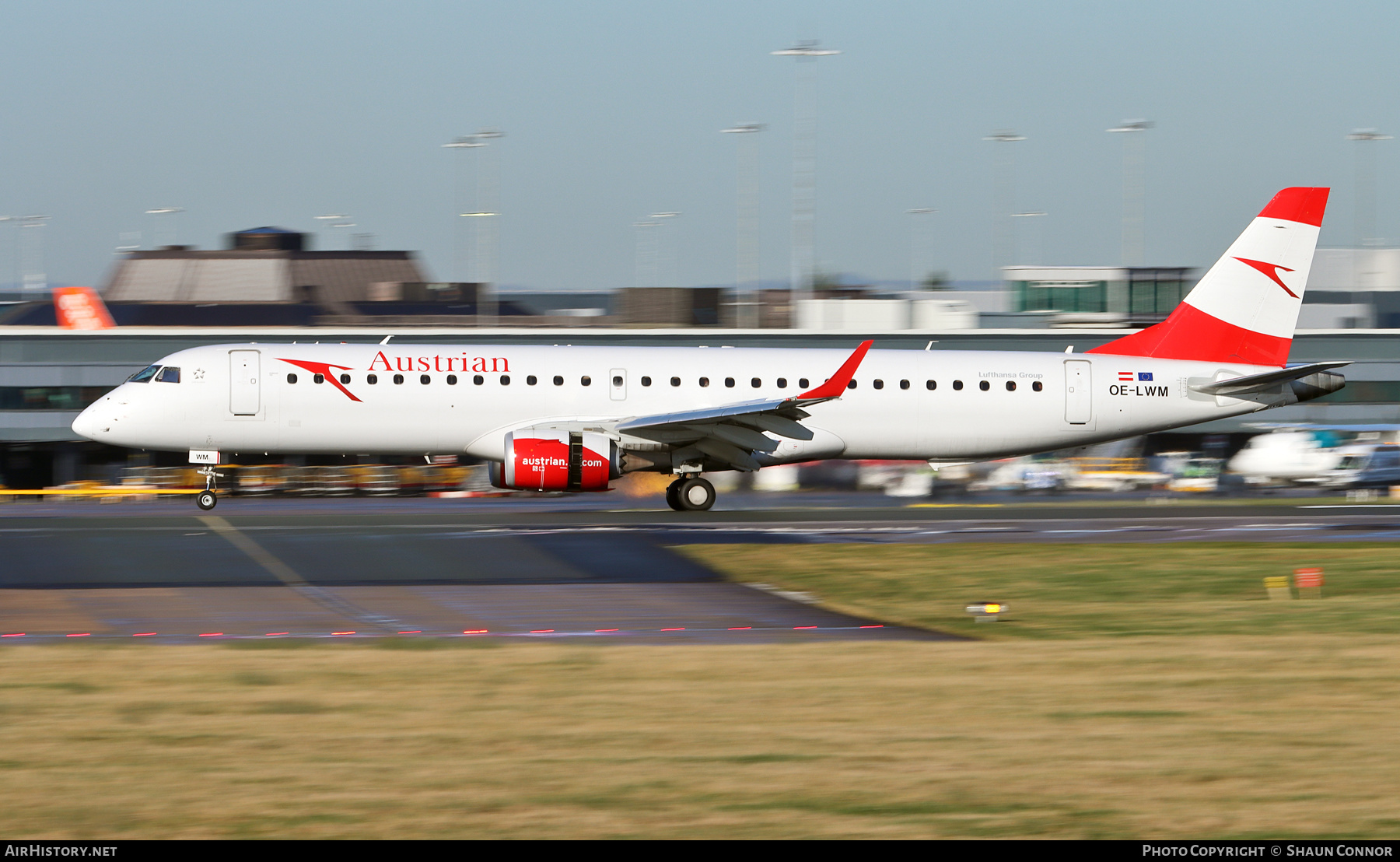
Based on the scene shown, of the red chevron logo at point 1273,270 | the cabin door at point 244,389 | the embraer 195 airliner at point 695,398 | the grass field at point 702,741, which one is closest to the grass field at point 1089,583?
the grass field at point 702,741

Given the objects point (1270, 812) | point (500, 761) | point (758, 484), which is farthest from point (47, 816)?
point (758, 484)

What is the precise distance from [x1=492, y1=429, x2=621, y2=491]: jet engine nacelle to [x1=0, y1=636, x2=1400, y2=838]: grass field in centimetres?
1544

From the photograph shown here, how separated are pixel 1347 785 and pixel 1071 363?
84.7 ft

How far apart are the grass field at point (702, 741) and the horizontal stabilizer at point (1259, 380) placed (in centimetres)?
1940

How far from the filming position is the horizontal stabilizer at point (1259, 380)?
31594 mm

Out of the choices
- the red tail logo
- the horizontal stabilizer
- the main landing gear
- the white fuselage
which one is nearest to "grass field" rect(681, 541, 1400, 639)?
the horizontal stabilizer

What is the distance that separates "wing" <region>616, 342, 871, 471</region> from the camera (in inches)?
1170

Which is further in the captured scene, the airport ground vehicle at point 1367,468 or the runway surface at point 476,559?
the airport ground vehicle at point 1367,468

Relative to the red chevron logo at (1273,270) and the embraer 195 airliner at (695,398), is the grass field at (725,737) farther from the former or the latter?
the red chevron logo at (1273,270)

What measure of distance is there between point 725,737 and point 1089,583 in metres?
10.7

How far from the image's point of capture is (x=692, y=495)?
31.7m

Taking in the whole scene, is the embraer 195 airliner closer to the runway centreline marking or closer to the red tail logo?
the red tail logo

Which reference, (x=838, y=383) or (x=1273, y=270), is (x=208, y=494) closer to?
(x=838, y=383)

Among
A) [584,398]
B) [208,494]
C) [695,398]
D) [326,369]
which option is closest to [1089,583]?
[695,398]
